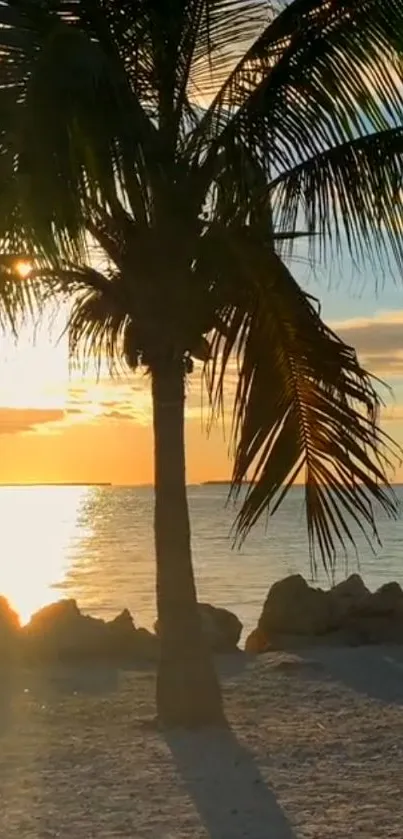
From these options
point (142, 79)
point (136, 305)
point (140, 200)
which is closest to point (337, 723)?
point (136, 305)

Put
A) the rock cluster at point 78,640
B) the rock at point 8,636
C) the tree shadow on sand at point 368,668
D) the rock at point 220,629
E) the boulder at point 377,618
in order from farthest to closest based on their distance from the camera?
the boulder at point 377,618
the rock at point 220,629
the rock cluster at point 78,640
the rock at point 8,636
the tree shadow on sand at point 368,668

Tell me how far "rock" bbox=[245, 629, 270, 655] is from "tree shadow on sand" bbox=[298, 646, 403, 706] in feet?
2.26

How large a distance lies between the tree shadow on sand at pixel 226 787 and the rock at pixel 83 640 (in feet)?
11.0

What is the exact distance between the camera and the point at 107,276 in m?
8.20

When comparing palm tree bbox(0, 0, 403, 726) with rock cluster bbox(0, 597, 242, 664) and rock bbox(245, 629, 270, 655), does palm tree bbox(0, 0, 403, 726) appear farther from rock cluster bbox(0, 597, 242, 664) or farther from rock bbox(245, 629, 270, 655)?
rock bbox(245, 629, 270, 655)

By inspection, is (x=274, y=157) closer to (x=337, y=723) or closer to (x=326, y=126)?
(x=326, y=126)

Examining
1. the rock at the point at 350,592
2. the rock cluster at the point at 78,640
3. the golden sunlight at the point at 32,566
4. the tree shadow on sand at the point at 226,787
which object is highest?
the tree shadow on sand at the point at 226,787

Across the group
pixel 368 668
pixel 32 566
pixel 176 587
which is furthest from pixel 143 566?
pixel 176 587

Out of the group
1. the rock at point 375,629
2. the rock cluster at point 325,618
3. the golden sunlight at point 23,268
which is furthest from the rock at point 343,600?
the golden sunlight at point 23,268

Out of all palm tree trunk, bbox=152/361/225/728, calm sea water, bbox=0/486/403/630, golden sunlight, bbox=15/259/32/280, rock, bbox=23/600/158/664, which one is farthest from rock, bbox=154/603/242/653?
calm sea water, bbox=0/486/403/630

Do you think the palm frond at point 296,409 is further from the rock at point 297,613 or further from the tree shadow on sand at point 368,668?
the rock at point 297,613

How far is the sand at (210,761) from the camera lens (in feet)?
Result: 20.5

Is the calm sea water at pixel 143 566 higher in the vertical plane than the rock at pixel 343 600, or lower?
lower

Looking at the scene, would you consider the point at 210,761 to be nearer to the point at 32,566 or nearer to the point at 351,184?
the point at 351,184
